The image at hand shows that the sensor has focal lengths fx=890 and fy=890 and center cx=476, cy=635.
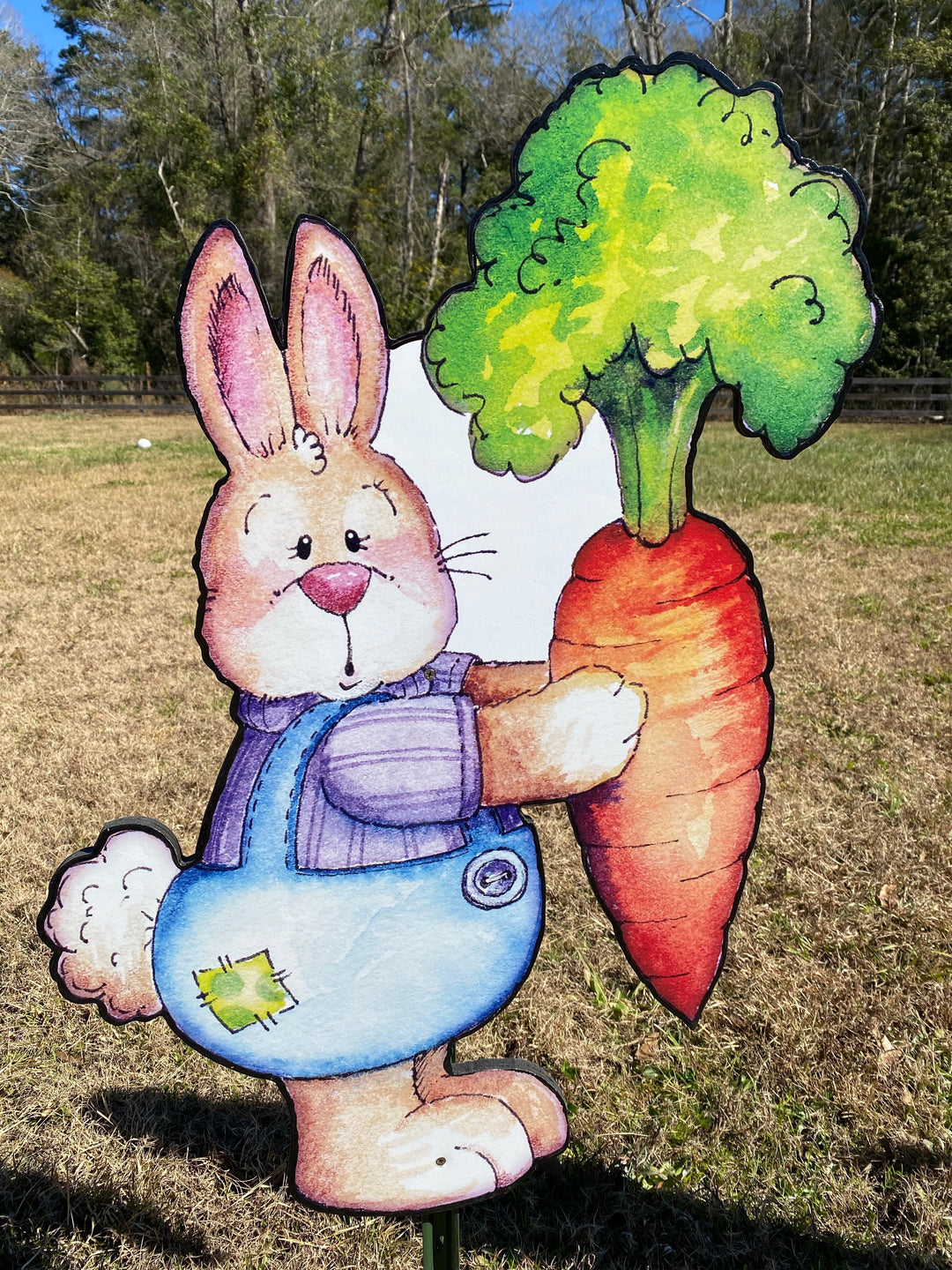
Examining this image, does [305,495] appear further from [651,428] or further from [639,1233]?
[639,1233]

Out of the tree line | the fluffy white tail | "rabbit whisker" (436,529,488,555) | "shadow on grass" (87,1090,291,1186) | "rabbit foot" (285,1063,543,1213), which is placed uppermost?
the tree line

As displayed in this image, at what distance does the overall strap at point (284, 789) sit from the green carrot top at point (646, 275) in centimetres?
43

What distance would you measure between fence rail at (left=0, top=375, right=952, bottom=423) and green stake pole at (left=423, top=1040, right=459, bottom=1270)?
14168mm

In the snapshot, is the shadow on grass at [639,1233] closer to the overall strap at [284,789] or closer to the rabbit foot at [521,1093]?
the rabbit foot at [521,1093]

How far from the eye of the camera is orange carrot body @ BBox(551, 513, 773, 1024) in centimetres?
131

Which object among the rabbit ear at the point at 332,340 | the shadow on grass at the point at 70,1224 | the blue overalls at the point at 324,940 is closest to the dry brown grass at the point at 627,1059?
the shadow on grass at the point at 70,1224

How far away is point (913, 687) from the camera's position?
4.09 meters

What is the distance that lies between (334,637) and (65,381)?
21720 mm

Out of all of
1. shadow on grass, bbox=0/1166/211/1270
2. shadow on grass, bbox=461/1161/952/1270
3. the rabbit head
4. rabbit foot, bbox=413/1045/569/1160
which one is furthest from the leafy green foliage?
shadow on grass, bbox=0/1166/211/1270

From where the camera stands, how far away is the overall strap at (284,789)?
1280 mm

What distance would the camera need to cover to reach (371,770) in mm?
1285

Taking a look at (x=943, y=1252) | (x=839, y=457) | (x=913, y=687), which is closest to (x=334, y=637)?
(x=943, y=1252)

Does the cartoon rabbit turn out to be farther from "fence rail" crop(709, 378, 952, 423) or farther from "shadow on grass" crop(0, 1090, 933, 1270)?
"fence rail" crop(709, 378, 952, 423)

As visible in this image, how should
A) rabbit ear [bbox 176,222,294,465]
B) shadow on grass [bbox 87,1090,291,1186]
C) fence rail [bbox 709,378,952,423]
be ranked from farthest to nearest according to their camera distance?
1. fence rail [bbox 709,378,952,423]
2. shadow on grass [bbox 87,1090,291,1186]
3. rabbit ear [bbox 176,222,294,465]
